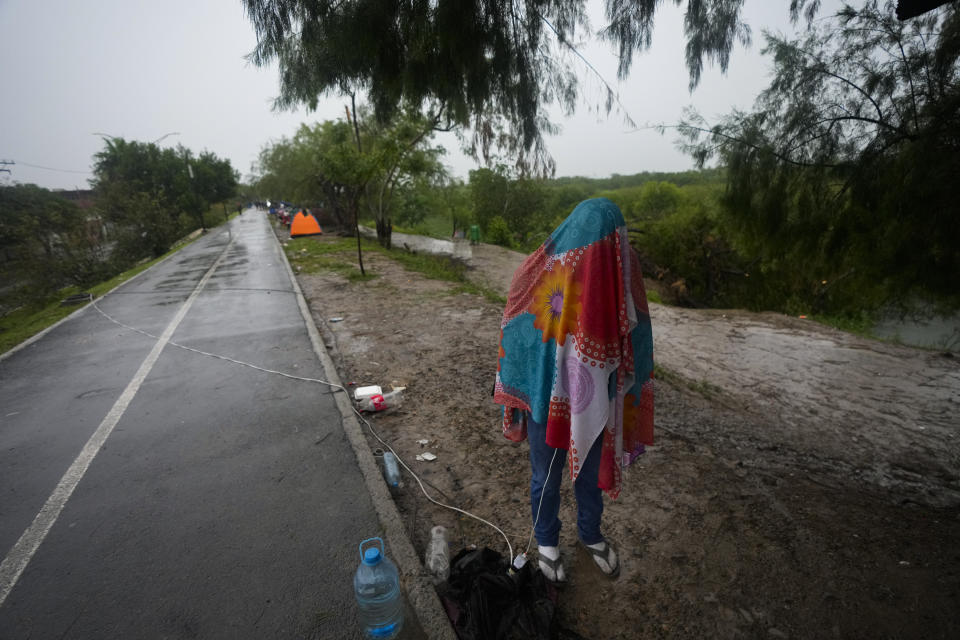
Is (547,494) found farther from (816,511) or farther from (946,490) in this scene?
(946,490)

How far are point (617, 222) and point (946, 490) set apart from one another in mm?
4574

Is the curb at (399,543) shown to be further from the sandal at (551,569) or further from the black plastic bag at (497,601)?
the sandal at (551,569)

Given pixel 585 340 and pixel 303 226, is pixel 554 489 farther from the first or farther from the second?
pixel 303 226

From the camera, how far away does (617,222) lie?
1998 millimetres

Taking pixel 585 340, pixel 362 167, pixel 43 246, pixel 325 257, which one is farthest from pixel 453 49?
pixel 43 246

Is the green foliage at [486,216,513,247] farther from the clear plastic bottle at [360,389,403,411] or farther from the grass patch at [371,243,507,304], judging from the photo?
the clear plastic bottle at [360,389,403,411]

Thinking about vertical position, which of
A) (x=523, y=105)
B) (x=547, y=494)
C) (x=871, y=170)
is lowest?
(x=547, y=494)

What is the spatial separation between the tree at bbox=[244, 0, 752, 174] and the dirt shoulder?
2.86 meters

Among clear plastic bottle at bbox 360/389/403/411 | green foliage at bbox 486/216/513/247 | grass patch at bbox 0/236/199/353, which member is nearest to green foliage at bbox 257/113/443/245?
clear plastic bottle at bbox 360/389/403/411

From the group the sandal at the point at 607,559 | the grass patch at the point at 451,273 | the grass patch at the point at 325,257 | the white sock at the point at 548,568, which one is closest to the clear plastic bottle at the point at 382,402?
the white sock at the point at 548,568

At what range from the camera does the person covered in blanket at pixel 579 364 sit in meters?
1.96

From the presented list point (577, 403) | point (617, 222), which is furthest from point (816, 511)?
point (617, 222)

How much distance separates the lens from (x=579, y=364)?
78.9 inches

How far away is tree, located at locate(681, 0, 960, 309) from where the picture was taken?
Answer: 3.68 meters
